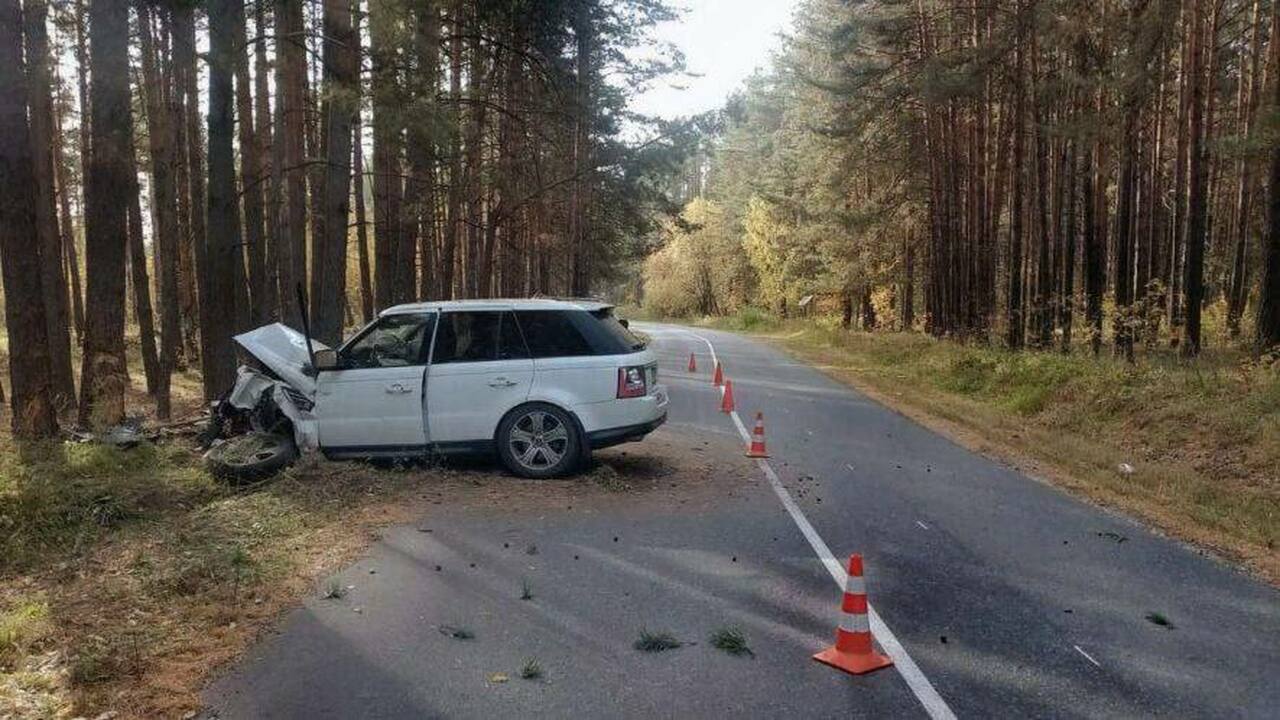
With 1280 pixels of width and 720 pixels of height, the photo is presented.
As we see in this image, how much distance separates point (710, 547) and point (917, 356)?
20339 mm

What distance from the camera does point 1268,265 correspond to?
48.8 feet

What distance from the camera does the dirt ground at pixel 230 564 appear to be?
443cm

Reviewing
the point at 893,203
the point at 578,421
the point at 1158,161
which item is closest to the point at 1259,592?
the point at 578,421

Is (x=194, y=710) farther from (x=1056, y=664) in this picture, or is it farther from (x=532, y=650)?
(x=1056, y=664)

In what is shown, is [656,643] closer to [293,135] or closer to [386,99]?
[386,99]

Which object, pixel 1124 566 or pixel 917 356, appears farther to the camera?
pixel 917 356

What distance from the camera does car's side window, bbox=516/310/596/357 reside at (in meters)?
9.38

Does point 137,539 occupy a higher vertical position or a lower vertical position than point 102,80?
lower

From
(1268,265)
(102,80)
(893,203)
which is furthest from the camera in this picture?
(893,203)

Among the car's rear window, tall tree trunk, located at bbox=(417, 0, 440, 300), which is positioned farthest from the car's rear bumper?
tall tree trunk, located at bbox=(417, 0, 440, 300)

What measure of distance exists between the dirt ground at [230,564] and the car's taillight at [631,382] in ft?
2.94

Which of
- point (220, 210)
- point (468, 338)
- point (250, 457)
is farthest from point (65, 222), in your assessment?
point (468, 338)

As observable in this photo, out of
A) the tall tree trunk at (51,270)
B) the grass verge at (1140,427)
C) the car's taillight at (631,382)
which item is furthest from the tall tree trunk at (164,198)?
the grass verge at (1140,427)

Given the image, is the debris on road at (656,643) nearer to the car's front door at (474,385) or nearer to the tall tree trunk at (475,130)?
the car's front door at (474,385)
